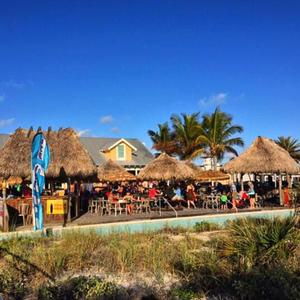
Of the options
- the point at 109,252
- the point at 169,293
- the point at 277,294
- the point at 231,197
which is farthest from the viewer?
the point at 231,197

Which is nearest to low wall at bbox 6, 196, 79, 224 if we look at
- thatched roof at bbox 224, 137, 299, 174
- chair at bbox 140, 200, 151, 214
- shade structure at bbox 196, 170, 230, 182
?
chair at bbox 140, 200, 151, 214

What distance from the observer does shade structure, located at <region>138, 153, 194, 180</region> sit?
23656 millimetres

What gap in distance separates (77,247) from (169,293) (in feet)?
9.83

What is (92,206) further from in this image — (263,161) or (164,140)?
(164,140)

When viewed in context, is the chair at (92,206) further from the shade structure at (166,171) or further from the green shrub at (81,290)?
the green shrub at (81,290)

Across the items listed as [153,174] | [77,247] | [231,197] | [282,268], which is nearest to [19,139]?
[153,174]

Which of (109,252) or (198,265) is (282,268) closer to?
(198,265)

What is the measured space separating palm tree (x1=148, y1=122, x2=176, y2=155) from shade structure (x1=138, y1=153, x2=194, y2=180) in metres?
19.9

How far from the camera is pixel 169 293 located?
7004mm

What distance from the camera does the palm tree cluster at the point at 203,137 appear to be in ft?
134

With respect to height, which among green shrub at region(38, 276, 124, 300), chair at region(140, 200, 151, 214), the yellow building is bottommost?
green shrub at region(38, 276, 124, 300)

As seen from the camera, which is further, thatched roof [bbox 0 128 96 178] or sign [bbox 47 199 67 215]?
thatched roof [bbox 0 128 96 178]

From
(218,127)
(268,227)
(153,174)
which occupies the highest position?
(218,127)

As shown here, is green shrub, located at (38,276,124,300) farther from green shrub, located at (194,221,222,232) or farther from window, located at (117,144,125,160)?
window, located at (117,144,125,160)
